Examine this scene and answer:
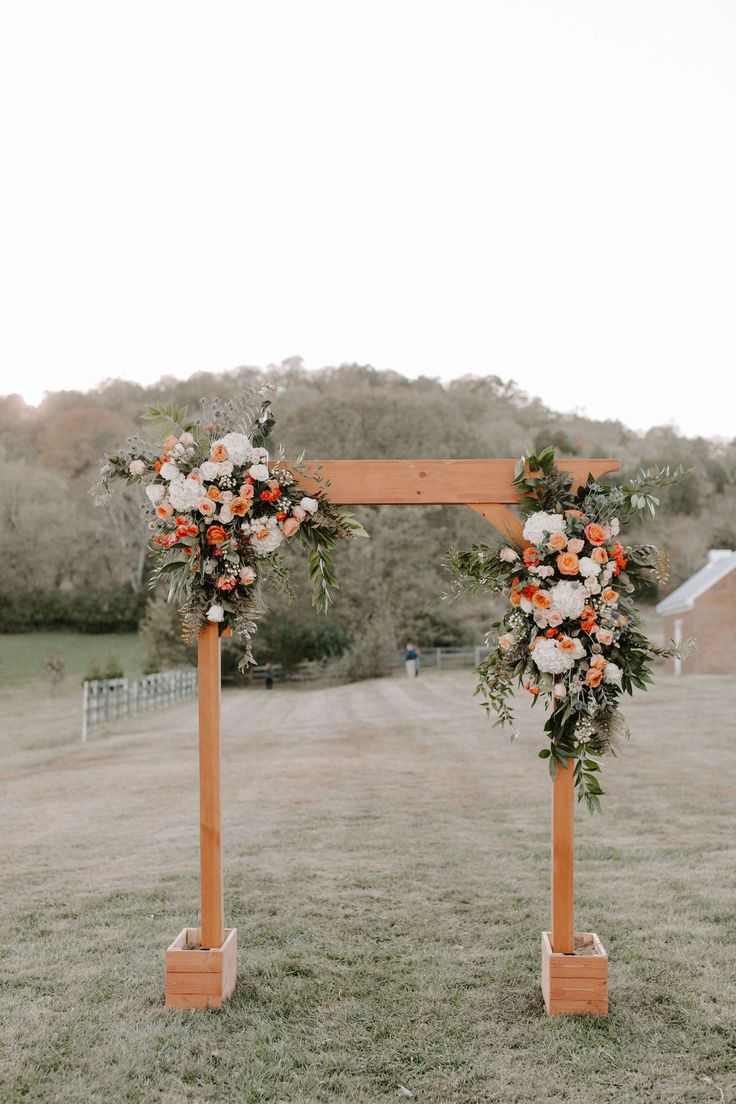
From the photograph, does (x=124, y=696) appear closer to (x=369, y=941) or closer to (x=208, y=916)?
(x=369, y=941)

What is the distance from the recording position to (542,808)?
852 cm

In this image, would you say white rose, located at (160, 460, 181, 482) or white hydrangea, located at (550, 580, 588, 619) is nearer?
white hydrangea, located at (550, 580, 588, 619)

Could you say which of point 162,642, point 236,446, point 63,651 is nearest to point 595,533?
point 236,446

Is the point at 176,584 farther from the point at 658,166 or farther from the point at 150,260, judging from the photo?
the point at 150,260

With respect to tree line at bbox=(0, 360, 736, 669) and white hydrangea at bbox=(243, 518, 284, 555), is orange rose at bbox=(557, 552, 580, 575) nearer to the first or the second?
white hydrangea at bbox=(243, 518, 284, 555)

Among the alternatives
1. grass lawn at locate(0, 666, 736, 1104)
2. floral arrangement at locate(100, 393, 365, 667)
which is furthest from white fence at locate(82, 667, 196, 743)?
floral arrangement at locate(100, 393, 365, 667)

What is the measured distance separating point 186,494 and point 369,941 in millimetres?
2681

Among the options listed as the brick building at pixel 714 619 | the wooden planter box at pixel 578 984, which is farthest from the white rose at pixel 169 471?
the brick building at pixel 714 619

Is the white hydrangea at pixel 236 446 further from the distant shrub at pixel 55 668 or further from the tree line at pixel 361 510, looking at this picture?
the tree line at pixel 361 510

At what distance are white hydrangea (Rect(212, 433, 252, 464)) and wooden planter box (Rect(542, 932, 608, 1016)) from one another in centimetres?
268

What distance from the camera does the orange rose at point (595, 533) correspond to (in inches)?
151

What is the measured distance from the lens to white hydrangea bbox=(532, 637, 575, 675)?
3820 mm

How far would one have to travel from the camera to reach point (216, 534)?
396 cm

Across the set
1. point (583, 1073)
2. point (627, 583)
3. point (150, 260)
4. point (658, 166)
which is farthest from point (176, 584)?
point (150, 260)
